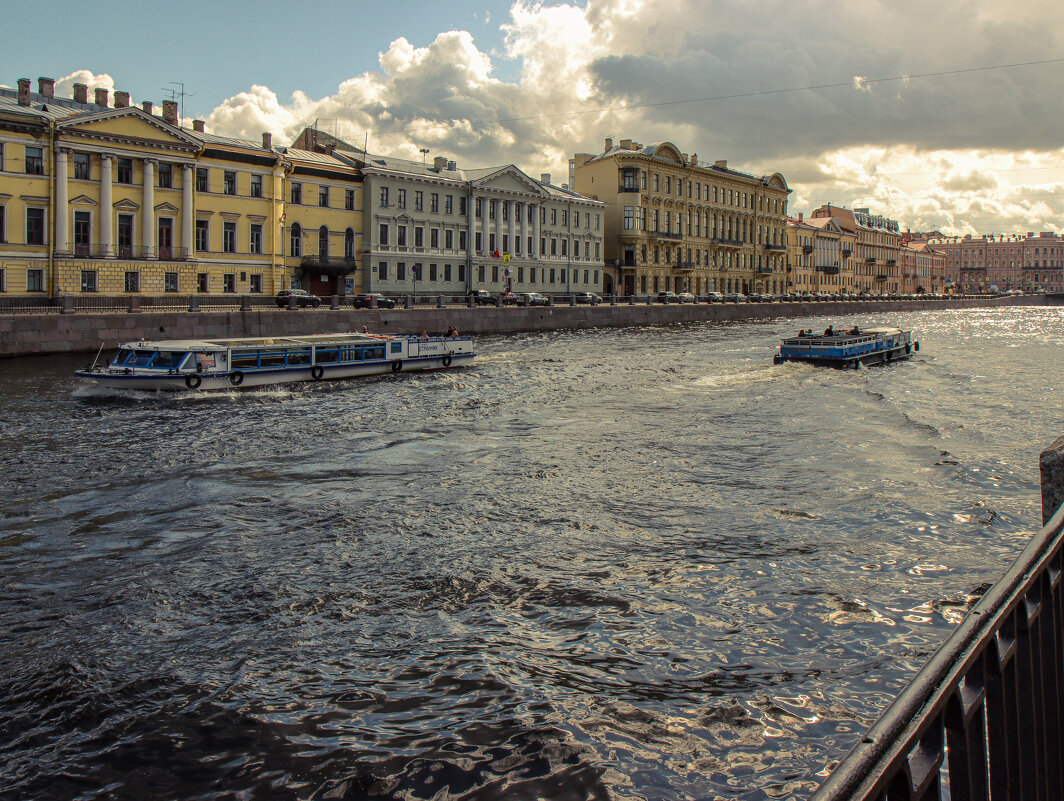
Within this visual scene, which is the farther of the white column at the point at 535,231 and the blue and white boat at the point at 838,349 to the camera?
A: the white column at the point at 535,231

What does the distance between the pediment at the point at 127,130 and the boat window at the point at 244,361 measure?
80.5 ft

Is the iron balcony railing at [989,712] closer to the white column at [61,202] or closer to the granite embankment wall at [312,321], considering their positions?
the granite embankment wall at [312,321]

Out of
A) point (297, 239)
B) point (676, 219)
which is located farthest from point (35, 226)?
point (676, 219)

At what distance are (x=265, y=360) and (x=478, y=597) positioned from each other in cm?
1864

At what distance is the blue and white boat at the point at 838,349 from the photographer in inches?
1215

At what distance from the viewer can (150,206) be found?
44531mm

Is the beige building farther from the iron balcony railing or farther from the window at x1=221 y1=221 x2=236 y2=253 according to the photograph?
the iron balcony railing

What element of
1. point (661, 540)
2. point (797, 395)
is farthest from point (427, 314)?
point (661, 540)

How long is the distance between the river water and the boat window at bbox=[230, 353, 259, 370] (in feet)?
20.0

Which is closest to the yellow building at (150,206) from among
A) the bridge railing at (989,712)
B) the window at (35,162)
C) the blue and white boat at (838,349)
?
the window at (35,162)

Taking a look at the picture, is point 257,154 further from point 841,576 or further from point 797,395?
point 841,576

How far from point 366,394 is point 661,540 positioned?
50.5ft

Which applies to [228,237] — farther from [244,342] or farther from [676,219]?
[676,219]

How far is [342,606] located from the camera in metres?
8.05
